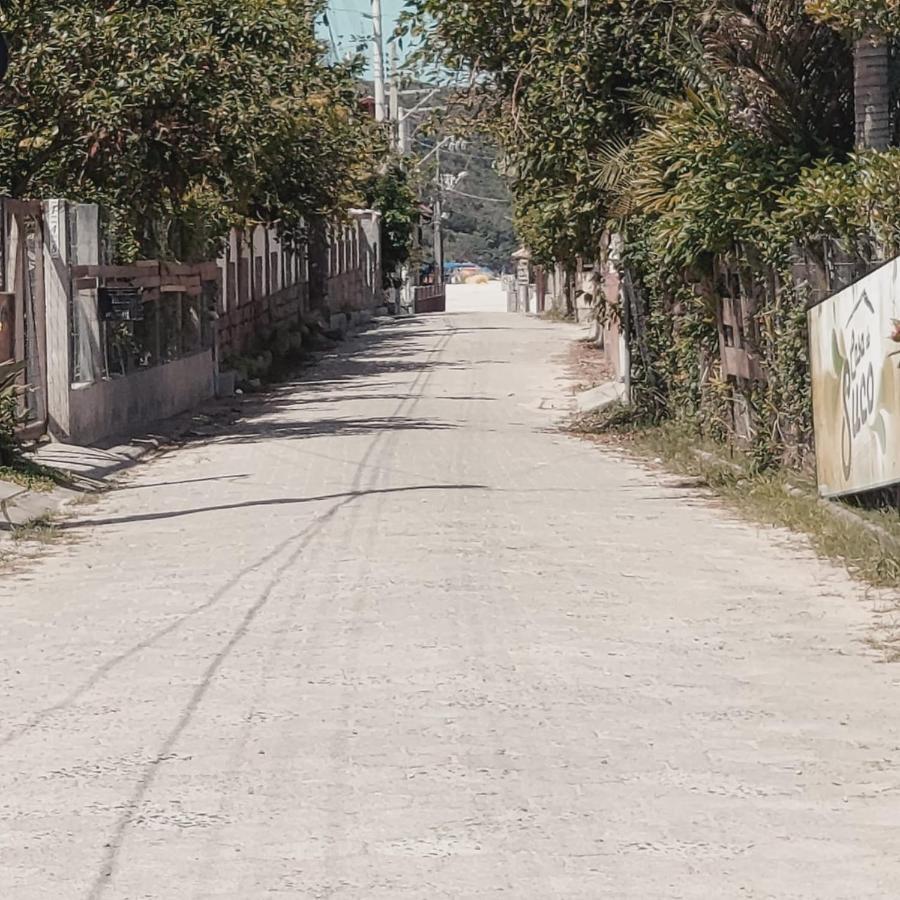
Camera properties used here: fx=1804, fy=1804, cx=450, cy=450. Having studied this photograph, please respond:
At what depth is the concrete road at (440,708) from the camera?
536 cm

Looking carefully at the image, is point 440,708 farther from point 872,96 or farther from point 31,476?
point 31,476

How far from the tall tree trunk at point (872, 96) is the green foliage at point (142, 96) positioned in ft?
25.5

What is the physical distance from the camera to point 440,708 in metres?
7.31

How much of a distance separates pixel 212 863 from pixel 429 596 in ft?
15.0

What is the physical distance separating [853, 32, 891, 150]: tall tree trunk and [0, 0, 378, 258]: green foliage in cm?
778

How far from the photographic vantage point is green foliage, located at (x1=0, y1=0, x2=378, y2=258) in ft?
63.8

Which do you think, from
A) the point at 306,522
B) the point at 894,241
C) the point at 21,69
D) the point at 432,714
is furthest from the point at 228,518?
the point at 21,69

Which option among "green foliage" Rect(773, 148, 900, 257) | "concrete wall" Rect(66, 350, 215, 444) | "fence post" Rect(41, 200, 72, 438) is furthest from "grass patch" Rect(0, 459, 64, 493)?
"green foliage" Rect(773, 148, 900, 257)

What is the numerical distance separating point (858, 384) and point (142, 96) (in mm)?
10253

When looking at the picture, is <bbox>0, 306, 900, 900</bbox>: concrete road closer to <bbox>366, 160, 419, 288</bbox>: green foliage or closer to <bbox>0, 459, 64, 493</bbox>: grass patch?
<bbox>0, 459, 64, 493</bbox>: grass patch

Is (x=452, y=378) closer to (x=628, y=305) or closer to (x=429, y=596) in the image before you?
(x=628, y=305)

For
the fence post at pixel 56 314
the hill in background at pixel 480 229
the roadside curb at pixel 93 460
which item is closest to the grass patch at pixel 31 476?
the roadside curb at pixel 93 460

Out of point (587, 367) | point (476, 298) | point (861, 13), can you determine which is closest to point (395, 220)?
point (476, 298)

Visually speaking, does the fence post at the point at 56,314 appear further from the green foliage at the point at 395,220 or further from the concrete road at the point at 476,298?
the concrete road at the point at 476,298
